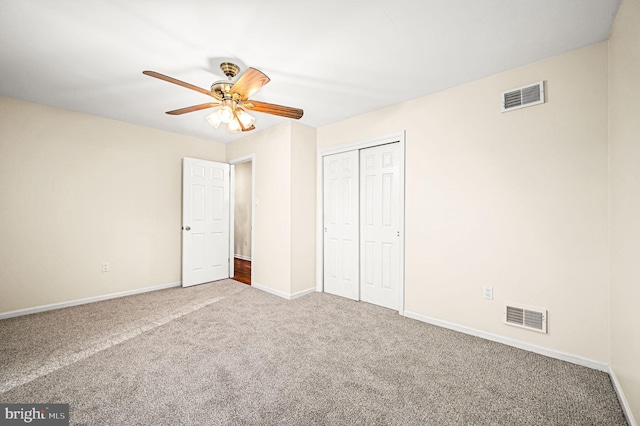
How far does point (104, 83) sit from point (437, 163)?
354 centimetres

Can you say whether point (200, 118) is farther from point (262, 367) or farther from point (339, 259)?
point (262, 367)

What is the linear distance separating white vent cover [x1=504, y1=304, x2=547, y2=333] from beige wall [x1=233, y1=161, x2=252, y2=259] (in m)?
5.35

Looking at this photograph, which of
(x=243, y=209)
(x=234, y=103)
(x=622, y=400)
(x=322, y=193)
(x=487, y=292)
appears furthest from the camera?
(x=243, y=209)

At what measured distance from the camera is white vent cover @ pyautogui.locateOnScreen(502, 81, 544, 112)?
221 cm

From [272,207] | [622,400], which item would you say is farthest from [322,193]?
[622,400]

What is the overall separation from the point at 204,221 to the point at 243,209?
2038 mm

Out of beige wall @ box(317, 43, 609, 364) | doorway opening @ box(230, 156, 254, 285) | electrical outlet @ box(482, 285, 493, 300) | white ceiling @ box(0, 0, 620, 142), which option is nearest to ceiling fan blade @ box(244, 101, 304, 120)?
white ceiling @ box(0, 0, 620, 142)

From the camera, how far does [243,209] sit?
650 cm

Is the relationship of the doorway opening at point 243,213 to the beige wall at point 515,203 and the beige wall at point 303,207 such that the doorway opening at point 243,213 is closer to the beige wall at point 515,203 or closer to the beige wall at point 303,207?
the beige wall at point 303,207

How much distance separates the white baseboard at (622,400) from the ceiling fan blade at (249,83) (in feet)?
9.85

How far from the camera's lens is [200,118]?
11.8ft

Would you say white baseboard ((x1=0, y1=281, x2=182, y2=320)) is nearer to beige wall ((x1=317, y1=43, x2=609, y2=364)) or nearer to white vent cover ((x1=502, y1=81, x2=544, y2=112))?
beige wall ((x1=317, y1=43, x2=609, y2=364))

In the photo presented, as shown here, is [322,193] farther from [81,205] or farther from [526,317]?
[81,205]

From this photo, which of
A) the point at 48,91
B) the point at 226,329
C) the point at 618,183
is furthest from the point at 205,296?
the point at 618,183
